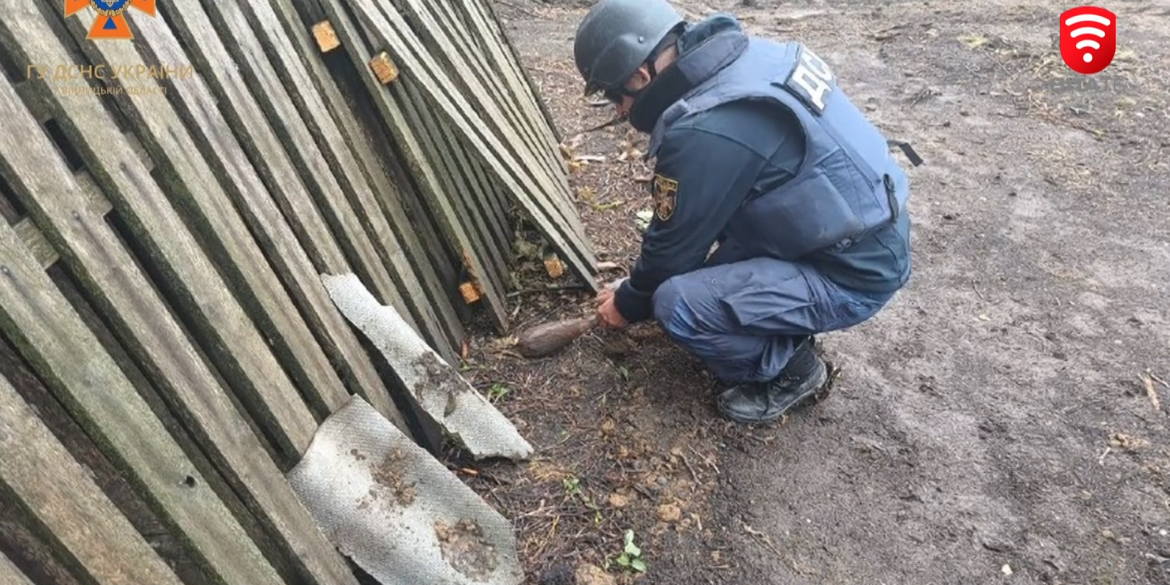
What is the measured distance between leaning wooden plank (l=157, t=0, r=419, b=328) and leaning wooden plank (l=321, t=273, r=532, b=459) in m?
0.17

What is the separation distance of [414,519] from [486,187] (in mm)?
1939

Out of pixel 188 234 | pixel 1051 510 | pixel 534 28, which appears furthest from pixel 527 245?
pixel 534 28

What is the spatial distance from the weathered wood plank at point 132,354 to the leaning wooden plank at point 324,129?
2.55ft

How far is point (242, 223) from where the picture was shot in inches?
93.0

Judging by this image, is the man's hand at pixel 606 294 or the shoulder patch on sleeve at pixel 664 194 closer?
the shoulder patch on sleeve at pixel 664 194

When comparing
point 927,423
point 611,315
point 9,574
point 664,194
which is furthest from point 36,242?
point 927,423

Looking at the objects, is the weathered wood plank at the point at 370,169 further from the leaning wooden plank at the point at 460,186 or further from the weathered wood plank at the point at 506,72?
the weathered wood plank at the point at 506,72

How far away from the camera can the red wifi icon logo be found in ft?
22.3

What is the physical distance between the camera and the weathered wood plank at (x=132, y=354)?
5.61ft

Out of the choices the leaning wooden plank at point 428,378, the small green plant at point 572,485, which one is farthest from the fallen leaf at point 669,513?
the leaning wooden plank at point 428,378

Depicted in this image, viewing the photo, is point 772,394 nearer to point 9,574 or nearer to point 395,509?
point 395,509

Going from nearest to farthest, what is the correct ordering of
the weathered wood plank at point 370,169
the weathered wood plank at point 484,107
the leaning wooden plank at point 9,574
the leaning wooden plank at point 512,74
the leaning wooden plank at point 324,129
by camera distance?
the leaning wooden plank at point 9,574 → the leaning wooden plank at point 324,129 → the weathered wood plank at point 370,169 → the weathered wood plank at point 484,107 → the leaning wooden plank at point 512,74

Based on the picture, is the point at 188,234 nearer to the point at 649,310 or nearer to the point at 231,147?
the point at 231,147

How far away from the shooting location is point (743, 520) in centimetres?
301
